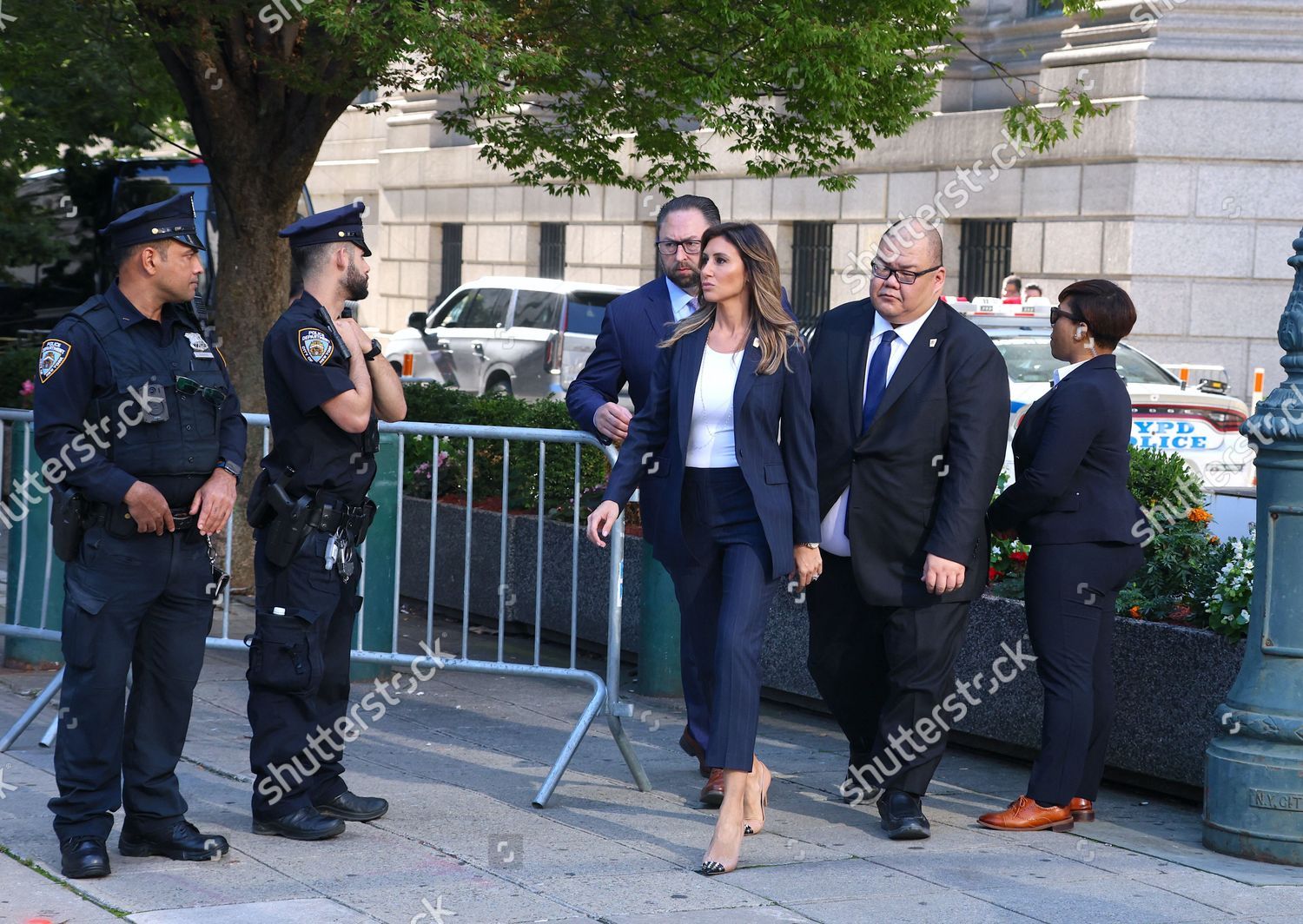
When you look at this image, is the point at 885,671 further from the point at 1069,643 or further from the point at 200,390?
the point at 200,390

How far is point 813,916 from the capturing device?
462cm

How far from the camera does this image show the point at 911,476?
18.0 ft

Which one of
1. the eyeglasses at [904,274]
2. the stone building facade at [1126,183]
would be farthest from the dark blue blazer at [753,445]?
the stone building facade at [1126,183]

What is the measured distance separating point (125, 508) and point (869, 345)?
7.78ft

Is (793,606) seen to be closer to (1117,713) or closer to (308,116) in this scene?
(1117,713)

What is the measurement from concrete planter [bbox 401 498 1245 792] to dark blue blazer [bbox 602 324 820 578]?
108 cm

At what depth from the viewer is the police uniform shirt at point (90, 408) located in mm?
4793

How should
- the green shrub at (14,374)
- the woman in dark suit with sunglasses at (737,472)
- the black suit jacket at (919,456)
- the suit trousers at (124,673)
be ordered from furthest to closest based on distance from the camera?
the green shrub at (14,374)
the black suit jacket at (919,456)
the woman in dark suit with sunglasses at (737,472)
the suit trousers at (124,673)

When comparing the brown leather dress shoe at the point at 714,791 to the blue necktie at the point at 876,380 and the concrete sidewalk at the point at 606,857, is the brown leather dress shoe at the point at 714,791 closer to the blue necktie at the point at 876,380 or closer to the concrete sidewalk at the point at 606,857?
the concrete sidewalk at the point at 606,857

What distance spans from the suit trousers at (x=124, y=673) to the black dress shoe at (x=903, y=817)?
7.19 feet

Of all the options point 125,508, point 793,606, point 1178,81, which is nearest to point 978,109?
point 1178,81

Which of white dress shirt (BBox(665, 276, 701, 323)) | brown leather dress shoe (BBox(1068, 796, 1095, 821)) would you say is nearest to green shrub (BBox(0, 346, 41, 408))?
white dress shirt (BBox(665, 276, 701, 323))

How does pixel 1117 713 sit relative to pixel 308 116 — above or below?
below

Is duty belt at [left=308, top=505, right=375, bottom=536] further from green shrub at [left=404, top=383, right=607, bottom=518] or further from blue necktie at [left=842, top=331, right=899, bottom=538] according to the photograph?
green shrub at [left=404, top=383, right=607, bottom=518]
